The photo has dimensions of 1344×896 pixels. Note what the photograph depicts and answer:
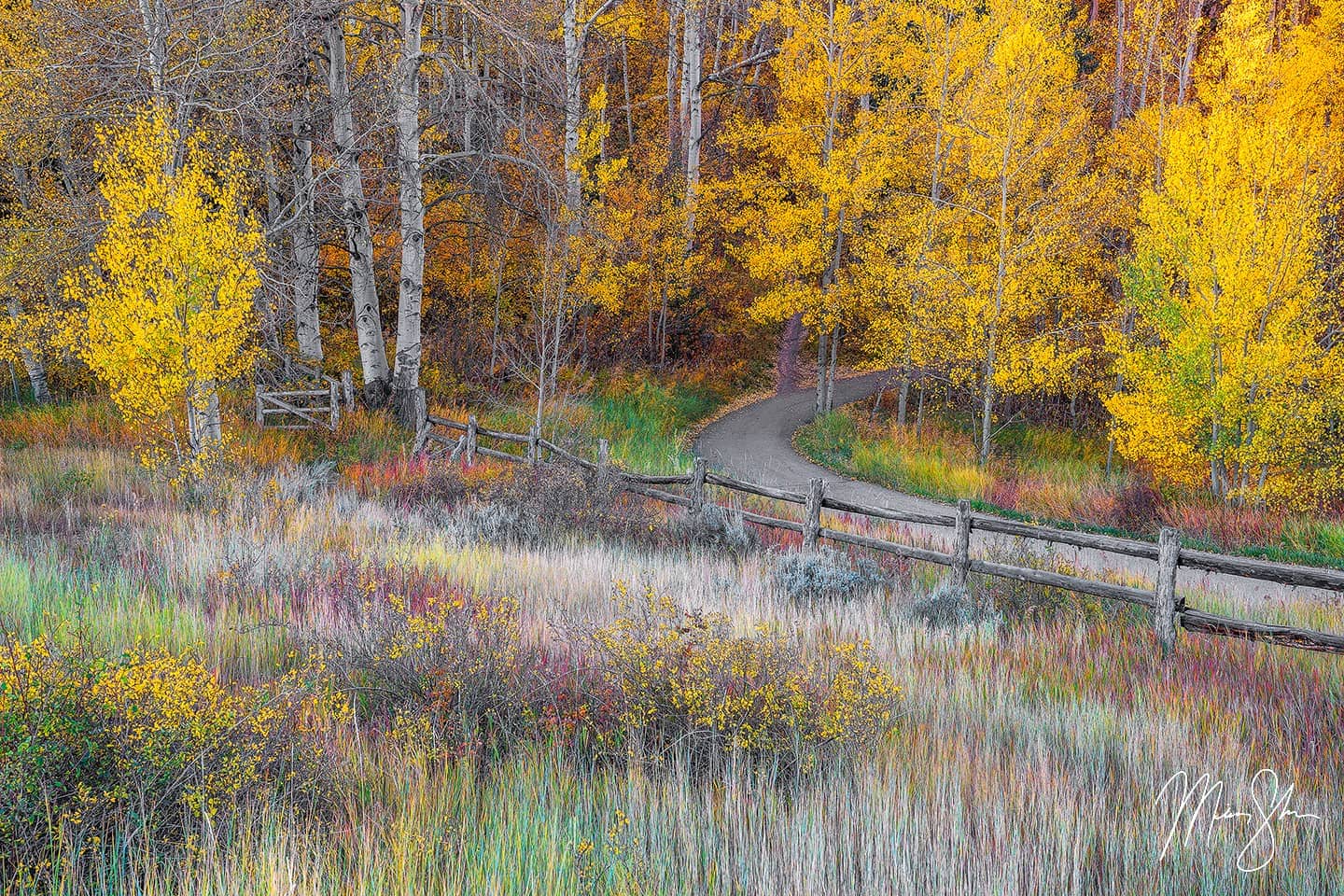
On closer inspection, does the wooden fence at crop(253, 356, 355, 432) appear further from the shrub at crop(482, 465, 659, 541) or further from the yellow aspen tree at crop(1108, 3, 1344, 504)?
the yellow aspen tree at crop(1108, 3, 1344, 504)

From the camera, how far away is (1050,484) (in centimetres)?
1667

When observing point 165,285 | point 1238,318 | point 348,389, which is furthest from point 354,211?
point 1238,318

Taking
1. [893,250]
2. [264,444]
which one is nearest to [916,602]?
[264,444]

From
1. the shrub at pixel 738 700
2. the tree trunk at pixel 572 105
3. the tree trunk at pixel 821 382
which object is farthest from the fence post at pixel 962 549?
the tree trunk at pixel 572 105

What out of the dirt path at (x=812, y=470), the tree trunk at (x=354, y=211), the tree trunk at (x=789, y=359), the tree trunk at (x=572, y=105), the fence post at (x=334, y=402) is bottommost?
the dirt path at (x=812, y=470)

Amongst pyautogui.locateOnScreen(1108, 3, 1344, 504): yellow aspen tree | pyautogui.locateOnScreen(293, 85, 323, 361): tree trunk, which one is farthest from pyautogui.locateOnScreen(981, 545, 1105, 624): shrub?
pyautogui.locateOnScreen(293, 85, 323, 361): tree trunk

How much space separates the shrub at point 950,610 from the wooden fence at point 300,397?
37.4 feet

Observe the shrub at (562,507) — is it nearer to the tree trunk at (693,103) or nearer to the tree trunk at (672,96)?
the tree trunk at (693,103)

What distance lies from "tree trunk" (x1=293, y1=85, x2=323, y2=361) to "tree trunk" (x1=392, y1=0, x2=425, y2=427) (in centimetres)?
253

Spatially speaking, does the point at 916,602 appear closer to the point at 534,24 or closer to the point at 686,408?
the point at 534,24

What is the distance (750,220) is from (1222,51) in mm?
10997

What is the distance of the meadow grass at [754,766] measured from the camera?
3273 mm

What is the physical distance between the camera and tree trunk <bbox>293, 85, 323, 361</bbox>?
56.4 ft
